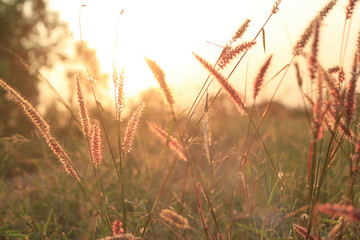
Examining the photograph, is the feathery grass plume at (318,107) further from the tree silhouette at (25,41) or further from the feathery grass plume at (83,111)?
the tree silhouette at (25,41)

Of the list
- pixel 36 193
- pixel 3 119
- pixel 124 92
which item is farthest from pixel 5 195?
pixel 3 119

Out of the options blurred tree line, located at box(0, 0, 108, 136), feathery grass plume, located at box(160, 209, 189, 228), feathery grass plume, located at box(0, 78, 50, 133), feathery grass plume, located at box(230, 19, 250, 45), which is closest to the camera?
feathery grass plume, located at box(160, 209, 189, 228)

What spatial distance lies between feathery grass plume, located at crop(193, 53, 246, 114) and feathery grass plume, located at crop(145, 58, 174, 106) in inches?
7.0

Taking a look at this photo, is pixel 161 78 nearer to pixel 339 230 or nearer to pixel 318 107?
pixel 318 107

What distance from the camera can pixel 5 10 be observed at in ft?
22.6

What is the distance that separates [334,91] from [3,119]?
6643 mm

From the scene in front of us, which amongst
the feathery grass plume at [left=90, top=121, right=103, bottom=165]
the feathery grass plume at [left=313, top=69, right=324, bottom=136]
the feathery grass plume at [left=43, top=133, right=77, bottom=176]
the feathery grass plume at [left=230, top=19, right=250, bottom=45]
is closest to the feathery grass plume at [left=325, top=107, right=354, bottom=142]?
the feathery grass plume at [left=313, top=69, right=324, bottom=136]

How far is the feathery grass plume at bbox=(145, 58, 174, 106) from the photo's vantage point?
3.11ft

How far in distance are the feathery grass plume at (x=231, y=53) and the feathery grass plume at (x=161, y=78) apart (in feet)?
1.09

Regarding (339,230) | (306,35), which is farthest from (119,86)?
(339,230)

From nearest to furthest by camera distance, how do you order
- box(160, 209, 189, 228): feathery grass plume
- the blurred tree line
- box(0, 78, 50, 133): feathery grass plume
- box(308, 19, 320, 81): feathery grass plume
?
box(308, 19, 320, 81): feathery grass plume → box(160, 209, 189, 228): feathery grass plume → box(0, 78, 50, 133): feathery grass plume → the blurred tree line

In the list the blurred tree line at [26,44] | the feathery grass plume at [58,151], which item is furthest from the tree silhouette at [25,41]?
the feathery grass plume at [58,151]

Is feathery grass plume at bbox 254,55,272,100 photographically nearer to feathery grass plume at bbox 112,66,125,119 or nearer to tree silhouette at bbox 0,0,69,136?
feathery grass plume at bbox 112,66,125,119

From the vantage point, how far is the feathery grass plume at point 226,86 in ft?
3.58
